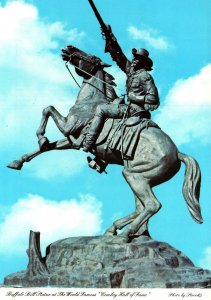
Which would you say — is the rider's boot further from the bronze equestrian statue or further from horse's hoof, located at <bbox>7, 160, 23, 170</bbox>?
horse's hoof, located at <bbox>7, 160, 23, 170</bbox>

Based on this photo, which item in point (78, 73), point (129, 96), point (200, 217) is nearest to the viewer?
point (200, 217)

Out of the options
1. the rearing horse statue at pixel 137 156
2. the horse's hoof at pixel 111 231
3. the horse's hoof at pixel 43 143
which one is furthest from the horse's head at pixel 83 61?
the horse's hoof at pixel 111 231

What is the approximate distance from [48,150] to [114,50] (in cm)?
182

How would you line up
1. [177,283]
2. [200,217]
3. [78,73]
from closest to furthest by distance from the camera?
1. [177,283]
2. [200,217]
3. [78,73]

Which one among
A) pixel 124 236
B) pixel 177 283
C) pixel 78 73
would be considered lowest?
pixel 177 283

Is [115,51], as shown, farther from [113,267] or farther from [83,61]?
[113,267]

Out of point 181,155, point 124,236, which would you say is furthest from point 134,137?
point 124,236

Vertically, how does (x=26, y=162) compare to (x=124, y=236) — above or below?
above

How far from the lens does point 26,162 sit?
36.2 ft

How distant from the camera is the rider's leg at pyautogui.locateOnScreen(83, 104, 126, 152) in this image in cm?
1036

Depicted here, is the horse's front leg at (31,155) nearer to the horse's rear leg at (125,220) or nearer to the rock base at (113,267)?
the horse's rear leg at (125,220)

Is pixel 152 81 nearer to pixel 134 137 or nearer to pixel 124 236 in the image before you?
pixel 134 137

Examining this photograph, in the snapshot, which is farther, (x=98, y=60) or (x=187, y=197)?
(x=98, y=60)

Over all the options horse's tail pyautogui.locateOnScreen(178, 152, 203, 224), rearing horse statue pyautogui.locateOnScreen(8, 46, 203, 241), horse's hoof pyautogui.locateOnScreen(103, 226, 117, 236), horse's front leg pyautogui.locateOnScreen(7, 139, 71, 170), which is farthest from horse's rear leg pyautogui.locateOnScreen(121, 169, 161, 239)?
horse's front leg pyautogui.locateOnScreen(7, 139, 71, 170)
